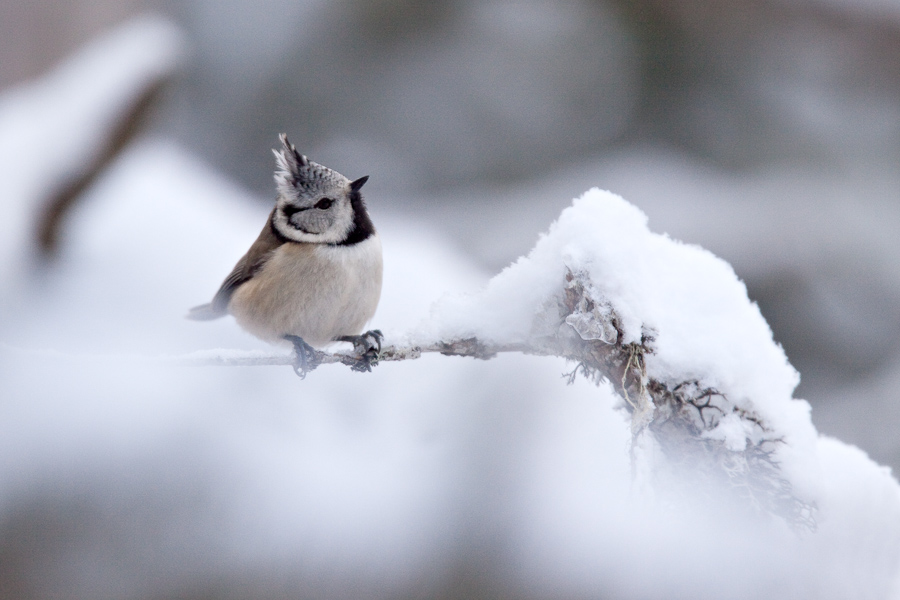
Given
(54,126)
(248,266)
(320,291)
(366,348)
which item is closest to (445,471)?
(366,348)

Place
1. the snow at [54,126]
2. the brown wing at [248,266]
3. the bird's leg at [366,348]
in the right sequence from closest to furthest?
the bird's leg at [366,348], the brown wing at [248,266], the snow at [54,126]

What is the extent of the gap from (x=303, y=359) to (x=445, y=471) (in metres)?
0.43

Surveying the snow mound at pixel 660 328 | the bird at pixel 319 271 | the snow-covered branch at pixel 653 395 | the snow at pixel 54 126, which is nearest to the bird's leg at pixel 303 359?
the bird at pixel 319 271

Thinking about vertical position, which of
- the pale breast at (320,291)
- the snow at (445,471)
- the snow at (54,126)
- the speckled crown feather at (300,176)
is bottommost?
the snow at (445,471)

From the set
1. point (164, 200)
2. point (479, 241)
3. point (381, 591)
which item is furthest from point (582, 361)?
point (479, 241)

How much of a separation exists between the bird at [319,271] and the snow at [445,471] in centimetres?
20

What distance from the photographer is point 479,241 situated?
Answer: 3.81 m

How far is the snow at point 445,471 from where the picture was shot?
1.01m

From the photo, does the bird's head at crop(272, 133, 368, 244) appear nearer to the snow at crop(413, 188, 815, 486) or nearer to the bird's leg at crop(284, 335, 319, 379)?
the bird's leg at crop(284, 335, 319, 379)

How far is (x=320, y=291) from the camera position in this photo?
1.40m

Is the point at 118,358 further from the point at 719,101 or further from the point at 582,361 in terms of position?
the point at 719,101

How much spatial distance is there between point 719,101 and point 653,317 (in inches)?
132

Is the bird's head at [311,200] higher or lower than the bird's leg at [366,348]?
higher

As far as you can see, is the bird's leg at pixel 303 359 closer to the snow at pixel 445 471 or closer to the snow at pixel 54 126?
the snow at pixel 445 471
